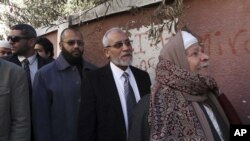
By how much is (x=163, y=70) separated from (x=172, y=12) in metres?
1.44

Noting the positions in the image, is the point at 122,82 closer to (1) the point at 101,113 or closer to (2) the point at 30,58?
(1) the point at 101,113

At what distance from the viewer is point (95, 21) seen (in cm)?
652

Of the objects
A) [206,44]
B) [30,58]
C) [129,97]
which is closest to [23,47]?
[30,58]

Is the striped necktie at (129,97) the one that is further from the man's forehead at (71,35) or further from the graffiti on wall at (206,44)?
the man's forehead at (71,35)

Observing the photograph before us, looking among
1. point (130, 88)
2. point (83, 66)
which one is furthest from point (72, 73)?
point (130, 88)

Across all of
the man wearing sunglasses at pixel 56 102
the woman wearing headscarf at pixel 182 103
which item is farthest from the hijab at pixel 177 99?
the man wearing sunglasses at pixel 56 102

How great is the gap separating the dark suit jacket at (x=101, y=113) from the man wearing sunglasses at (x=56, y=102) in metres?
0.58

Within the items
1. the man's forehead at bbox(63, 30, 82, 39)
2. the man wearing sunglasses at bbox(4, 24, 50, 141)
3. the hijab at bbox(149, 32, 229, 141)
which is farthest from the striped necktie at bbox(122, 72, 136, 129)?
the man wearing sunglasses at bbox(4, 24, 50, 141)

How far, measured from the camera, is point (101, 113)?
149 inches

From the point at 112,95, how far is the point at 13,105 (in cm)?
80

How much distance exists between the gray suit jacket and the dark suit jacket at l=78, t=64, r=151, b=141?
459 mm

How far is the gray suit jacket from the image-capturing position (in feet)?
12.3

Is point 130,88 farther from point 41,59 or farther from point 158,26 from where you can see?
point 41,59

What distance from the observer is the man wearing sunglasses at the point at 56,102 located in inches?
171
